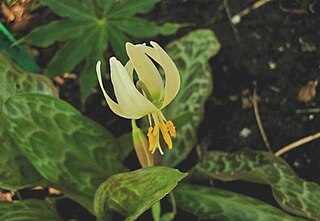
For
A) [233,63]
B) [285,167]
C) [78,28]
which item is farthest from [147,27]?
[285,167]

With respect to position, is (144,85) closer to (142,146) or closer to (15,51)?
(142,146)

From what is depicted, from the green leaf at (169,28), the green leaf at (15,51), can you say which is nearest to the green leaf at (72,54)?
the green leaf at (15,51)

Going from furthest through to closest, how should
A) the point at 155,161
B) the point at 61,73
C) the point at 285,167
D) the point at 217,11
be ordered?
the point at 217,11, the point at 61,73, the point at 285,167, the point at 155,161

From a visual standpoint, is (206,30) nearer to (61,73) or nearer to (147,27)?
(147,27)

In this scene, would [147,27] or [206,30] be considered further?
[206,30]

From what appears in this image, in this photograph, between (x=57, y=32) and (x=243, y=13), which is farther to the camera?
(x=243, y=13)

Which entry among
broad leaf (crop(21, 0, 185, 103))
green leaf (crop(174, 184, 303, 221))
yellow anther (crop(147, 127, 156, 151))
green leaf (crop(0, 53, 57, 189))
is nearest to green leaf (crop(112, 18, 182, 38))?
broad leaf (crop(21, 0, 185, 103))

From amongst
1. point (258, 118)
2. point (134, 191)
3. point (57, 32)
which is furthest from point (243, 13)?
point (134, 191)
